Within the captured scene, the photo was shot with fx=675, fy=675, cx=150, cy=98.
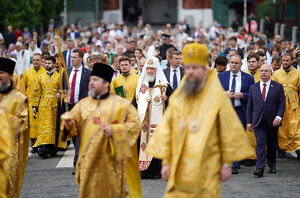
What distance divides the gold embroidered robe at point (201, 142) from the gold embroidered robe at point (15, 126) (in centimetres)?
215

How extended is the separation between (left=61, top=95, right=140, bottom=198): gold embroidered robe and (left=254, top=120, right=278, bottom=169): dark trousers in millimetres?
4067

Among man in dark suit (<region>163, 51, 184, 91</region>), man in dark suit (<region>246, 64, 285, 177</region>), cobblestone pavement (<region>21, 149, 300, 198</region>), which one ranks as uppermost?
man in dark suit (<region>163, 51, 184, 91</region>)

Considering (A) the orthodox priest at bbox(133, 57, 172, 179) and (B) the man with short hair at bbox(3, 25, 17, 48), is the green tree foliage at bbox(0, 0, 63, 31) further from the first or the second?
(A) the orthodox priest at bbox(133, 57, 172, 179)

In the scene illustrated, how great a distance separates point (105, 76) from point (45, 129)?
614cm

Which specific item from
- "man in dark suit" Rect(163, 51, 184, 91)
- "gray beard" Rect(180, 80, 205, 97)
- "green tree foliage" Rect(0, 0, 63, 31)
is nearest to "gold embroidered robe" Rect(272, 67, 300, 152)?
"man in dark suit" Rect(163, 51, 184, 91)

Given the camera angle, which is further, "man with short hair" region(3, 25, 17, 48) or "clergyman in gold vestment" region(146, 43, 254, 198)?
"man with short hair" region(3, 25, 17, 48)

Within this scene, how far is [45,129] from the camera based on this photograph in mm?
13883

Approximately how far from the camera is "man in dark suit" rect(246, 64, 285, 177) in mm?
11477

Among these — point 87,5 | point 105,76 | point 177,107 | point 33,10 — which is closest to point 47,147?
point 105,76

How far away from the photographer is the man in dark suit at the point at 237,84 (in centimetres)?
1197

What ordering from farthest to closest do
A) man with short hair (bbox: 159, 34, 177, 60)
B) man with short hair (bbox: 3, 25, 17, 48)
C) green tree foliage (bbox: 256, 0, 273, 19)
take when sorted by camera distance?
1. green tree foliage (bbox: 256, 0, 273, 19)
2. man with short hair (bbox: 3, 25, 17, 48)
3. man with short hair (bbox: 159, 34, 177, 60)

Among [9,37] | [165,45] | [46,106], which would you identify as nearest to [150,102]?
[46,106]

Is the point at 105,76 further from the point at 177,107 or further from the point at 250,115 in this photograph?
the point at 250,115

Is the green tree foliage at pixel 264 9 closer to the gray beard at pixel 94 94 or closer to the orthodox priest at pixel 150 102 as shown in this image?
the orthodox priest at pixel 150 102
